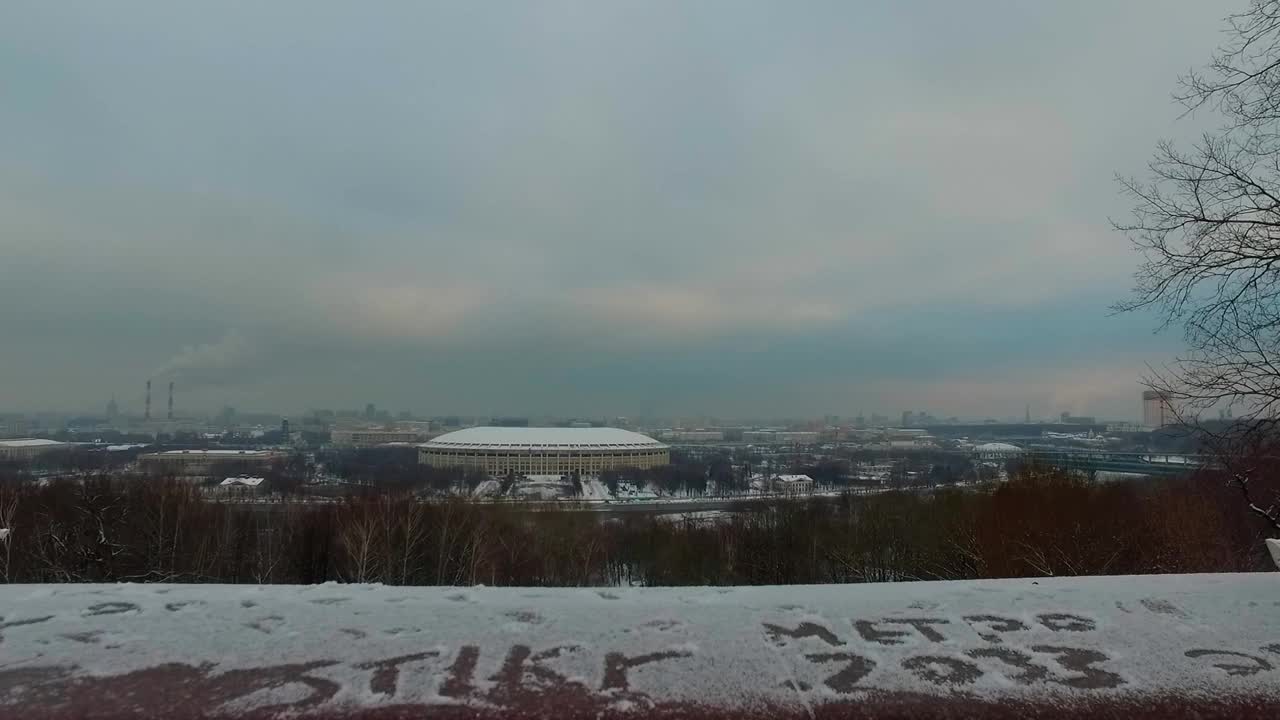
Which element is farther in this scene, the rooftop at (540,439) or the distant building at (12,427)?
the distant building at (12,427)

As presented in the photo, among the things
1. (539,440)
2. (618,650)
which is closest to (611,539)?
(618,650)

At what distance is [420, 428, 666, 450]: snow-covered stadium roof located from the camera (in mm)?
105812

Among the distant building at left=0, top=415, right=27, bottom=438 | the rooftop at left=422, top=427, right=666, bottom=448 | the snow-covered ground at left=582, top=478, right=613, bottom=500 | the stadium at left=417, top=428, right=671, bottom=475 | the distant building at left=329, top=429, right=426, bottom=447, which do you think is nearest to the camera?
the snow-covered ground at left=582, top=478, right=613, bottom=500

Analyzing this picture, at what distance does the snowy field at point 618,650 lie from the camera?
357 cm

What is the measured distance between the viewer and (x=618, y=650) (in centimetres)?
423

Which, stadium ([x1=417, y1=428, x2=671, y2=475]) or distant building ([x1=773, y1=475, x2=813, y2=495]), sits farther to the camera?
stadium ([x1=417, y1=428, x2=671, y2=475])

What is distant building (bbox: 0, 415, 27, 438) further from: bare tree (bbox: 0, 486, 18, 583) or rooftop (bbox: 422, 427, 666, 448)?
bare tree (bbox: 0, 486, 18, 583)

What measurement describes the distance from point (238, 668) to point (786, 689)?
332 cm

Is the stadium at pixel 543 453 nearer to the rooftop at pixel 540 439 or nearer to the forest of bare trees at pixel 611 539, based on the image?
the rooftop at pixel 540 439

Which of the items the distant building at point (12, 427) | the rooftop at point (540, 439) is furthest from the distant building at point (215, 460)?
the distant building at point (12, 427)

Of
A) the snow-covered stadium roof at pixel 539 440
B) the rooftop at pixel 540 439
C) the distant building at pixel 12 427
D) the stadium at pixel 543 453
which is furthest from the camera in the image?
the distant building at pixel 12 427

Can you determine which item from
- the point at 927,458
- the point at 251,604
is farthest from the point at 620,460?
the point at 251,604

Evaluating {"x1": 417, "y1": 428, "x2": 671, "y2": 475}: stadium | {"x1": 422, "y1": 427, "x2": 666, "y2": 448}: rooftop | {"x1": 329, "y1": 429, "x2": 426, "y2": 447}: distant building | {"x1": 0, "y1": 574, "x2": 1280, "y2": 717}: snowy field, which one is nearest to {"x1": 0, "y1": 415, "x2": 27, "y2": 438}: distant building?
{"x1": 329, "y1": 429, "x2": 426, "y2": 447}: distant building

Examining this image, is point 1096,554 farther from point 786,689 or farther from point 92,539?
point 92,539
